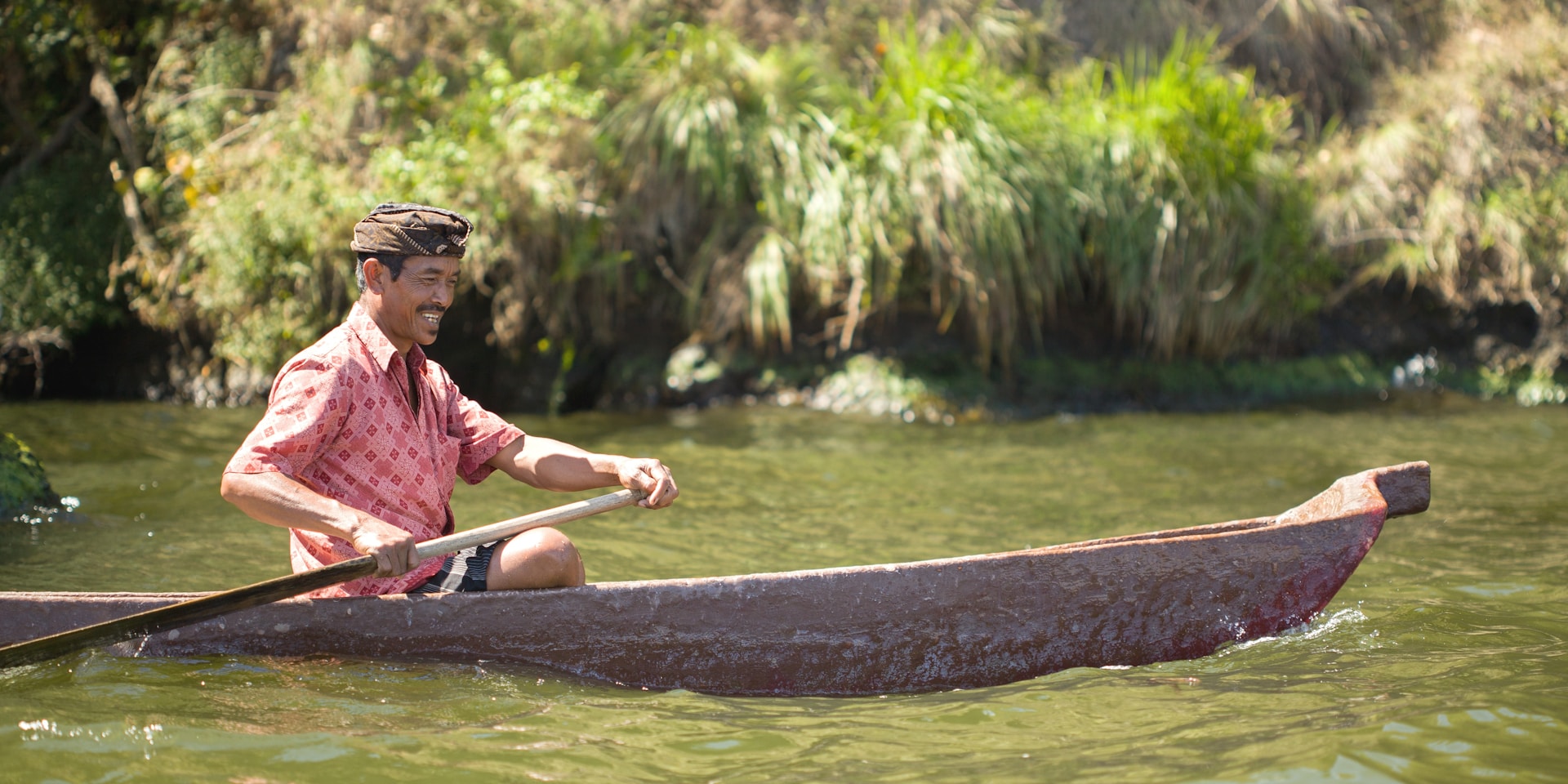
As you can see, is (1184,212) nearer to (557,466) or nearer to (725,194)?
(725,194)

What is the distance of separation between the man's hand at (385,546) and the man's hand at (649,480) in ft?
2.38

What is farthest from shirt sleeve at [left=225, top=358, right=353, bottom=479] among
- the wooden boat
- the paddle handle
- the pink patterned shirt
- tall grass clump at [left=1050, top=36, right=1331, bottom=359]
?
tall grass clump at [left=1050, top=36, right=1331, bottom=359]

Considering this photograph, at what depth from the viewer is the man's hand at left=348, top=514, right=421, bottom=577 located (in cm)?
293

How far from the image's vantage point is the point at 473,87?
8883 mm

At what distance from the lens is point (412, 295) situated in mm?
3266

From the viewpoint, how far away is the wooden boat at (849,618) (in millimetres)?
3350

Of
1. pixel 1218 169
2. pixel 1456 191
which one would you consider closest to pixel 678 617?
pixel 1218 169

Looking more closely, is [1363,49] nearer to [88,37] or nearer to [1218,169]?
[1218,169]

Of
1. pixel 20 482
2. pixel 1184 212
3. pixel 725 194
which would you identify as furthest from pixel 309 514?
pixel 1184 212

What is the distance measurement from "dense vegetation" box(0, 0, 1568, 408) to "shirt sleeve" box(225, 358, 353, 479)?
5.44 metres

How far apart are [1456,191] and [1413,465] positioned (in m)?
6.92

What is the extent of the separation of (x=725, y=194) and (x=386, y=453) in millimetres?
6010

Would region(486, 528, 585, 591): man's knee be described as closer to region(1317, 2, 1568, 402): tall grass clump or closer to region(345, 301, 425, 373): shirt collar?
region(345, 301, 425, 373): shirt collar

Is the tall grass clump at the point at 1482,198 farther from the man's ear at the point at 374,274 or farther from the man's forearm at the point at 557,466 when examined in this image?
the man's ear at the point at 374,274
